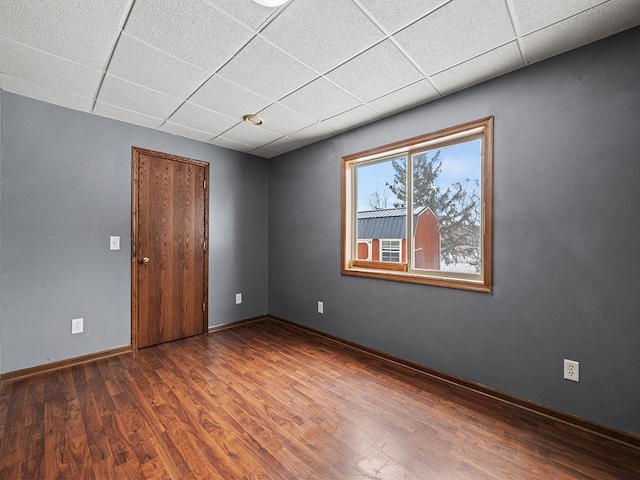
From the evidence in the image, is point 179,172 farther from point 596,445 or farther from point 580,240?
point 596,445

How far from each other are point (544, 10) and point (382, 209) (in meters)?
1.85

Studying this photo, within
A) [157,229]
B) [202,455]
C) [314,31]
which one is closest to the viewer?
[202,455]

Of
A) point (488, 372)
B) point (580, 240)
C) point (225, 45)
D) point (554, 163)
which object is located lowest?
point (488, 372)

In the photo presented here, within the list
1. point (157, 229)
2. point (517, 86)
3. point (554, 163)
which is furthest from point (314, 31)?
point (157, 229)

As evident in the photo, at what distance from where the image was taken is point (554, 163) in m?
1.89

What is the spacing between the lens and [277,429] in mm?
1778

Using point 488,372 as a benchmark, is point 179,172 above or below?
above

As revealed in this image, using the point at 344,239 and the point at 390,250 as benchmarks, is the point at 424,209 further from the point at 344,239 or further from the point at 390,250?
the point at 344,239

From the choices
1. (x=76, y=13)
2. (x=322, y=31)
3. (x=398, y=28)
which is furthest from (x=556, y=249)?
(x=76, y=13)

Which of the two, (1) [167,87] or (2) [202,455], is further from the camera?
(1) [167,87]

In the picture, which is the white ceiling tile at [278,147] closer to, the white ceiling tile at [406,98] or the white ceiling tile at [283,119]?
the white ceiling tile at [283,119]

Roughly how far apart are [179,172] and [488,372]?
3.70 metres

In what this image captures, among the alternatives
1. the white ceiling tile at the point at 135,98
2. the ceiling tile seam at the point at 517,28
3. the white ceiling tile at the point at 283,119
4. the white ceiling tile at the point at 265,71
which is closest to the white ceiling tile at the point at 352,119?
the white ceiling tile at the point at 283,119

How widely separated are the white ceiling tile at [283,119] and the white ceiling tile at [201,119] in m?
0.35
